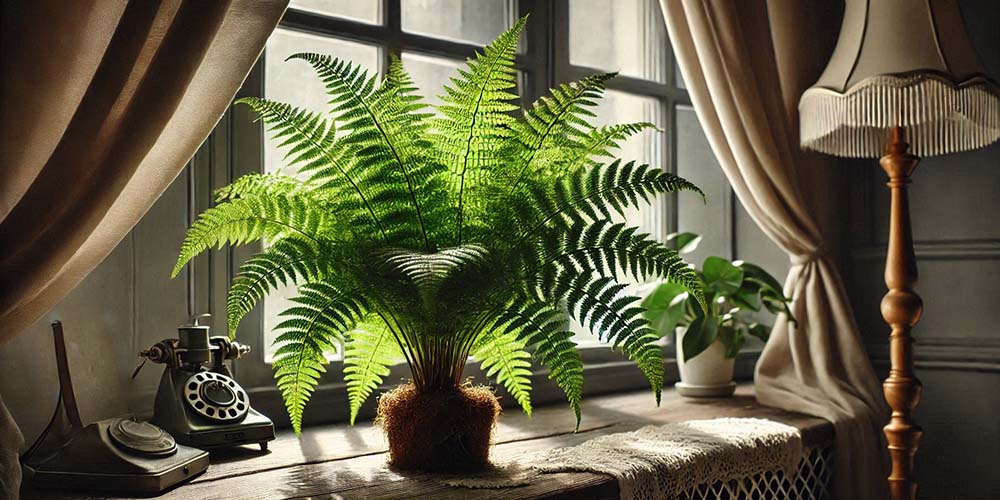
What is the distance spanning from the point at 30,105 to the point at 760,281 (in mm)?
1731

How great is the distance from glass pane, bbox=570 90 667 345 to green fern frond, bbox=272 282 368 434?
143 cm

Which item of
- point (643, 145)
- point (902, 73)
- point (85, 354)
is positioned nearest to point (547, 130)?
point (85, 354)

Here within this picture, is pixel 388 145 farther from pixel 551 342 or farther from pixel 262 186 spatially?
pixel 551 342

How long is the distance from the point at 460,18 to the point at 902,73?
3.37 feet

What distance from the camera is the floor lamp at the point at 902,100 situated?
75.5 inches

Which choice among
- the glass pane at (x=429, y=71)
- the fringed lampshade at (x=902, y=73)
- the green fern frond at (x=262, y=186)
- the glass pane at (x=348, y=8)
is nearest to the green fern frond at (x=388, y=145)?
the green fern frond at (x=262, y=186)

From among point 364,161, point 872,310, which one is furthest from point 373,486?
point 872,310

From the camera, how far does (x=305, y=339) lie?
3.97ft

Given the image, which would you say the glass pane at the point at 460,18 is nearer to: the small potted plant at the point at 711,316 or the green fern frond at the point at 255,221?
the small potted plant at the point at 711,316

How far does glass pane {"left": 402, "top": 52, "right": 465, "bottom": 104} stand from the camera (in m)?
2.07

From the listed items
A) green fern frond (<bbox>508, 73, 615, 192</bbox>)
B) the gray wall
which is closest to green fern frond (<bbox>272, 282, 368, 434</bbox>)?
green fern frond (<bbox>508, 73, 615, 192</bbox>)

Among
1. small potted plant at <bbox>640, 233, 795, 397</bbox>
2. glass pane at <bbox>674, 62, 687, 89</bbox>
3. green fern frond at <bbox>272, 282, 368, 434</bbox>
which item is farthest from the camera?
glass pane at <bbox>674, 62, 687, 89</bbox>

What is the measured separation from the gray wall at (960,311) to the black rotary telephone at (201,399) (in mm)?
1990

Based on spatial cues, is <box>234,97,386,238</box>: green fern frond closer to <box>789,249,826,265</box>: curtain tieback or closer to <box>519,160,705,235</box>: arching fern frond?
<box>519,160,705,235</box>: arching fern frond
